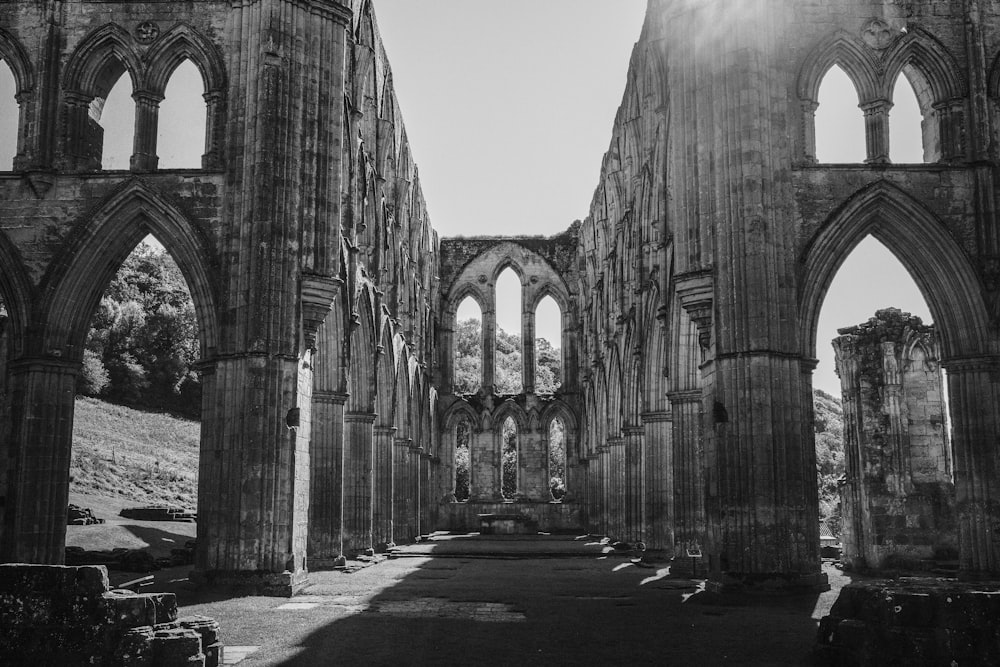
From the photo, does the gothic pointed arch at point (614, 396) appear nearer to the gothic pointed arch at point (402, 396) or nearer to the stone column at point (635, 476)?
the stone column at point (635, 476)

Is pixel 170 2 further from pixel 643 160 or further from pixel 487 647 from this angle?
pixel 487 647

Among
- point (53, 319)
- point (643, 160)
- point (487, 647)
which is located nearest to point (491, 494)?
point (643, 160)

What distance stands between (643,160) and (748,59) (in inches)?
288

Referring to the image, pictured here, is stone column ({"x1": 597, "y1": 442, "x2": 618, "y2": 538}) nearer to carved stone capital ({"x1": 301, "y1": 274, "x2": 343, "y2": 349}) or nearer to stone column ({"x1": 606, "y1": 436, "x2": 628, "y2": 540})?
stone column ({"x1": 606, "y1": 436, "x2": 628, "y2": 540})

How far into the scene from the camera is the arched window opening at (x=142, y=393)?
38.4m

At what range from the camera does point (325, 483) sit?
20422mm

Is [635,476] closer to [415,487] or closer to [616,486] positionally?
[616,486]

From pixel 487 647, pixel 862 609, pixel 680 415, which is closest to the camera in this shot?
pixel 862 609

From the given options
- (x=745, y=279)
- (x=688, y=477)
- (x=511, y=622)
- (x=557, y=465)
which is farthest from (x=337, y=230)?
(x=557, y=465)

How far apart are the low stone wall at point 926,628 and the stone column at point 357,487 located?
16288 mm

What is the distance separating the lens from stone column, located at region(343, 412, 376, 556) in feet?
77.6

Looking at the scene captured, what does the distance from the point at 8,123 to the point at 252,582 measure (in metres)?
9.83

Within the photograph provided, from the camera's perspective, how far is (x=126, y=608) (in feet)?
27.0

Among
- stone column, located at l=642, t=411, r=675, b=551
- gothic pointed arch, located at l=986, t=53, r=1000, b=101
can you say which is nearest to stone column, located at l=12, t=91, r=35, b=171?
stone column, located at l=642, t=411, r=675, b=551
